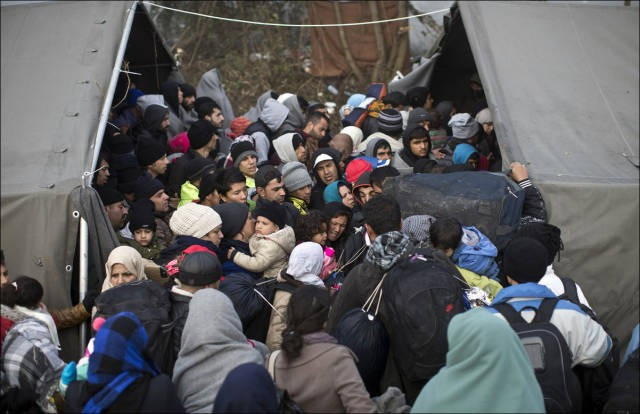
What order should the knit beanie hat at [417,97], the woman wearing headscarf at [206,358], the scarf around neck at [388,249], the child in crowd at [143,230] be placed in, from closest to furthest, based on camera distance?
the woman wearing headscarf at [206,358]
the scarf around neck at [388,249]
the child in crowd at [143,230]
the knit beanie hat at [417,97]

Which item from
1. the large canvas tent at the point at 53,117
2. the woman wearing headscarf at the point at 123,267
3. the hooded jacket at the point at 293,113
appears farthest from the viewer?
the hooded jacket at the point at 293,113

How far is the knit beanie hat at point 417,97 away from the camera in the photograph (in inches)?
335

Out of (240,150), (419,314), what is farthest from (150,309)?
(240,150)

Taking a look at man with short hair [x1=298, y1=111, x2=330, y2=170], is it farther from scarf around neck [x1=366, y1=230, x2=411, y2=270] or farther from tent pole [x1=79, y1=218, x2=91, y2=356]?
scarf around neck [x1=366, y1=230, x2=411, y2=270]

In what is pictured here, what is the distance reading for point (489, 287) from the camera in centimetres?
460

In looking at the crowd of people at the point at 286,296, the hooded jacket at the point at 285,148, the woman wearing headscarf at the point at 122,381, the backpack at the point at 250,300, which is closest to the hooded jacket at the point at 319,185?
the crowd of people at the point at 286,296

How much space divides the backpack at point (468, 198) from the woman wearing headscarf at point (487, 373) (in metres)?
2.43

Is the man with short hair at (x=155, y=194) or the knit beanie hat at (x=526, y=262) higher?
the knit beanie hat at (x=526, y=262)

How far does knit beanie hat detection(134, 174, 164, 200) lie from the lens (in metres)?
5.91

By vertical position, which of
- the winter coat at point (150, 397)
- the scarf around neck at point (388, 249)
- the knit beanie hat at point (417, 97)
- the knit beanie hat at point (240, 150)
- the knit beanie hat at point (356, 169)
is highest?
the winter coat at point (150, 397)

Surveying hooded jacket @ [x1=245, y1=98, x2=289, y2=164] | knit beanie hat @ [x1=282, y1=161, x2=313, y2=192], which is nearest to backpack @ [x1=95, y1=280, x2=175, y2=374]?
knit beanie hat @ [x1=282, y1=161, x2=313, y2=192]

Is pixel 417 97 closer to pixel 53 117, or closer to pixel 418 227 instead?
pixel 418 227

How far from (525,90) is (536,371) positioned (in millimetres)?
3831

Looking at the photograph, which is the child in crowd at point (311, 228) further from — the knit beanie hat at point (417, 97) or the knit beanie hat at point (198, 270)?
the knit beanie hat at point (417, 97)
